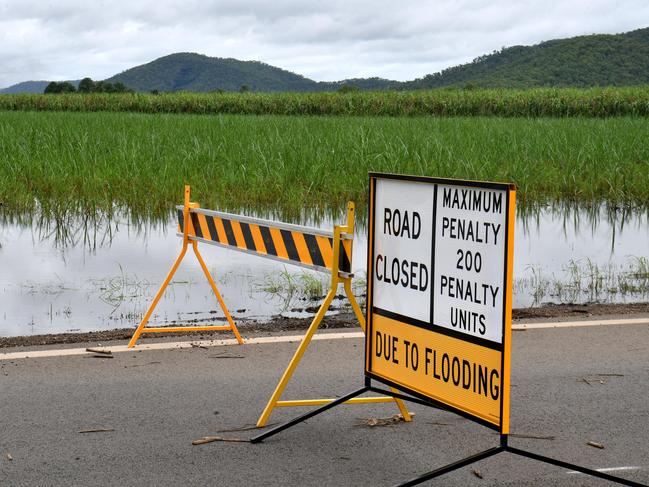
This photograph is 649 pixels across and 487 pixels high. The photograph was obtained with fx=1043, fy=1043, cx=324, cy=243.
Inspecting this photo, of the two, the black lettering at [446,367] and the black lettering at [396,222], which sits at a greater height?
the black lettering at [396,222]

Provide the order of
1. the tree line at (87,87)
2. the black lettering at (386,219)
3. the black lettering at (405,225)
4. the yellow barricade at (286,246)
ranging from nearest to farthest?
the black lettering at (405,225) < the black lettering at (386,219) < the yellow barricade at (286,246) < the tree line at (87,87)

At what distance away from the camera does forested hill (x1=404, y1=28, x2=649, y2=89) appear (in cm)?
12631

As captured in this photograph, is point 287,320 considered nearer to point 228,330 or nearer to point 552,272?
point 228,330

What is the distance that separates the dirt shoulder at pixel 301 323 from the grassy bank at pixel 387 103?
38547 millimetres

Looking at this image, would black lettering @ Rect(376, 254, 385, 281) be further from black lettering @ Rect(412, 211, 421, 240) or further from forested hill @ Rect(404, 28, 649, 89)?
forested hill @ Rect(404, 28, 649, 89)

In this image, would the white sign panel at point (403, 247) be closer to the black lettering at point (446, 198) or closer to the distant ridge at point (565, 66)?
the black lettering at point (446, 198)

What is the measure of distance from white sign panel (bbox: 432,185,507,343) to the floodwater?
3.81 m

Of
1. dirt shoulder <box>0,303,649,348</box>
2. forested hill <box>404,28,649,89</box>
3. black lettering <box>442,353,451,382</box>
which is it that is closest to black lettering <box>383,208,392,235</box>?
black lettering <box>442,353,451,382</box>

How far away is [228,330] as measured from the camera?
7793 mm

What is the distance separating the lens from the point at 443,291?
4.77 metres

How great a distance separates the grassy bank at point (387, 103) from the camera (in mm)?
49094

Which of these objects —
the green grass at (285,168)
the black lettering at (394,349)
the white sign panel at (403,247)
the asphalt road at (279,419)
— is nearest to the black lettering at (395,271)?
the white sign panel at (403,247)

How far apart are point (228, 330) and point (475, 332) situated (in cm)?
349

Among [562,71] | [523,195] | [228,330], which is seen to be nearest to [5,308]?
[228,330]
